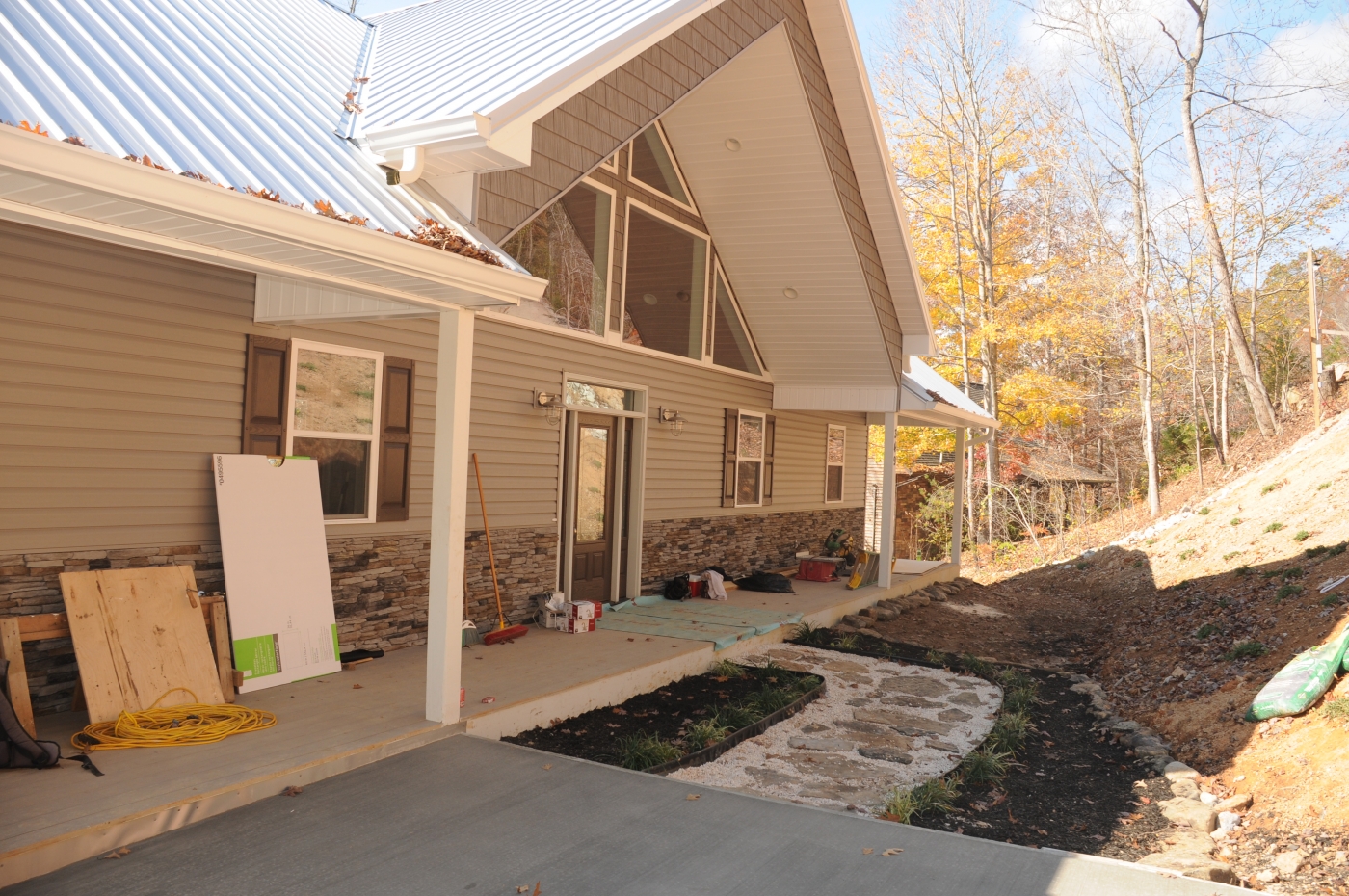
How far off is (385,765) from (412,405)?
327 cm

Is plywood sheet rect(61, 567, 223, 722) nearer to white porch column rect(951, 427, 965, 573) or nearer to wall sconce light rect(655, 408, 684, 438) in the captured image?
wall sconce light rect(655, 408, 684, 438)

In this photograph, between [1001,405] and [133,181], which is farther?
[1001,405]

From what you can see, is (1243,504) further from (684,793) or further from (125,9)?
(125,9)

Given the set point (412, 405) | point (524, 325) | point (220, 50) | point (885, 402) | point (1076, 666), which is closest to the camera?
point (220, 50)

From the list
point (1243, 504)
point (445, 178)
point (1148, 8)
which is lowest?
point (1243, 504)

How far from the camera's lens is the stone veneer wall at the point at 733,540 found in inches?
410

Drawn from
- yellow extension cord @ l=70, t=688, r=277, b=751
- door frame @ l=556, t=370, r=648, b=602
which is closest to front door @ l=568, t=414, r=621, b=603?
door frame @ l=556, t=370, r=648, b=602

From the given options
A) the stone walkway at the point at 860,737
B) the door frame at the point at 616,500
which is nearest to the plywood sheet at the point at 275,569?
the stone walkway at the point at 860,737

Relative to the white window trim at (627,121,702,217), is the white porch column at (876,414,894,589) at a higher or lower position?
lower

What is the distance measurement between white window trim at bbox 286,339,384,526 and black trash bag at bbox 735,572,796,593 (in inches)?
231

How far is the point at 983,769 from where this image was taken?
551cm

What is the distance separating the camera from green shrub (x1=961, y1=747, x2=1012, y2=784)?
5.47 metres

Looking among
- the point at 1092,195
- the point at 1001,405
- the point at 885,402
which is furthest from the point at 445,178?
the point at 1092,195

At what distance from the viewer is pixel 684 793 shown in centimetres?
446
